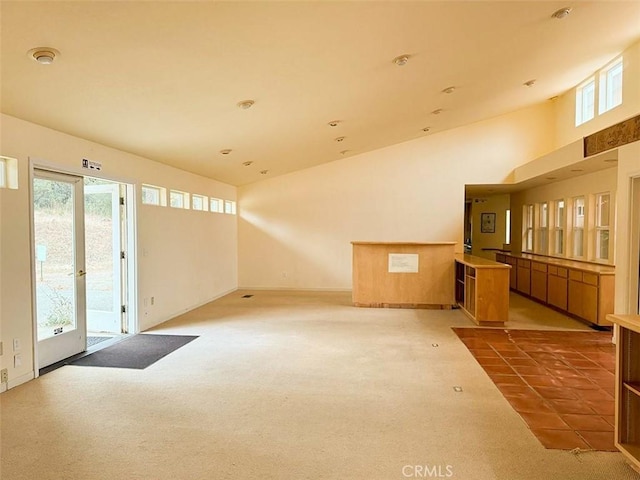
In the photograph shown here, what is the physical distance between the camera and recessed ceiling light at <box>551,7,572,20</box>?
3.53 metres

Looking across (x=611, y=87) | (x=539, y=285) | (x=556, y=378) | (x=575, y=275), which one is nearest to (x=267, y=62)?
(x=556, y=378)

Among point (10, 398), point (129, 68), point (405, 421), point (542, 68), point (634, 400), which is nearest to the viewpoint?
point (634, 400)

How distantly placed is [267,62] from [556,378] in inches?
160

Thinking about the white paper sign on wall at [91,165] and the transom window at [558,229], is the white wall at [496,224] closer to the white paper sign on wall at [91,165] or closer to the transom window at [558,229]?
the transom window at [558,229]

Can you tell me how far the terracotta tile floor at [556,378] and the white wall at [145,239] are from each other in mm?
4523

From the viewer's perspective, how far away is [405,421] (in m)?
2.80

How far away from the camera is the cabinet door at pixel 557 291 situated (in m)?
6.35

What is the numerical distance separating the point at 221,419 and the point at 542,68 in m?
6.05

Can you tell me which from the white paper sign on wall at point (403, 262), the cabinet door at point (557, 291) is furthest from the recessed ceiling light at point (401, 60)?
the cabinet door at point (557, 291)

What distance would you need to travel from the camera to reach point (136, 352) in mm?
4484

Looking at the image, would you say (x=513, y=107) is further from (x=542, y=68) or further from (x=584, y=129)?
(x=542, y=68)

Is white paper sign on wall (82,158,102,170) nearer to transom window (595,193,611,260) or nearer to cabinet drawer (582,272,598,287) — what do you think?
cabinet drawer (582,272,598,287)

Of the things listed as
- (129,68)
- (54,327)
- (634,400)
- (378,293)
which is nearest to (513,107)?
(378,293)

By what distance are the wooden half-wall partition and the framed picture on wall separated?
188 inches
